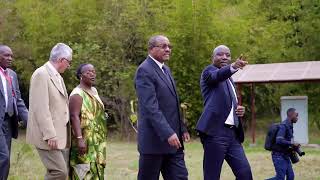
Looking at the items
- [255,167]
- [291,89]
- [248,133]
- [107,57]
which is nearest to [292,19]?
[291,89]

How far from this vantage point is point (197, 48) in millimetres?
19250

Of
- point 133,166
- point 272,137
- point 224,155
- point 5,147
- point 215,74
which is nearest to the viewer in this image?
point 215,74

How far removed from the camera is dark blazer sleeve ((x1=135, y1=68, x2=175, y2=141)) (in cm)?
495

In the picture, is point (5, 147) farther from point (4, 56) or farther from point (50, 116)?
point (4, 56)

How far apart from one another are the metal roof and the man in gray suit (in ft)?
34.1

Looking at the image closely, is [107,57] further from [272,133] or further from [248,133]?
[272,133]

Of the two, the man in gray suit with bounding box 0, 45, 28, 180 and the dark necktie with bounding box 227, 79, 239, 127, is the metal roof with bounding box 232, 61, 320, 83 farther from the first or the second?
the man in gray suit with bounding box 0, 45, 28, 180

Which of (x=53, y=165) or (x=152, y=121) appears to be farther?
(x=53, y=165)

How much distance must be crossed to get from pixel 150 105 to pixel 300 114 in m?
12.1

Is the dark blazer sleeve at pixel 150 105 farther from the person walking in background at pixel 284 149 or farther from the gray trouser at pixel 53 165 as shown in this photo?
the person walking in background at pixel 284 149

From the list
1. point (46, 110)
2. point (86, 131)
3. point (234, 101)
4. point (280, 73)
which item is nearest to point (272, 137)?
point (234, 101)

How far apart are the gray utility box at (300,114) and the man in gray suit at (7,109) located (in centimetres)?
1131

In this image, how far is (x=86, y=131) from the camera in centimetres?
605

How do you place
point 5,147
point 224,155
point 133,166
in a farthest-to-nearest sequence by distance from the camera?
point 133,166, point 5,147, point 224,155
